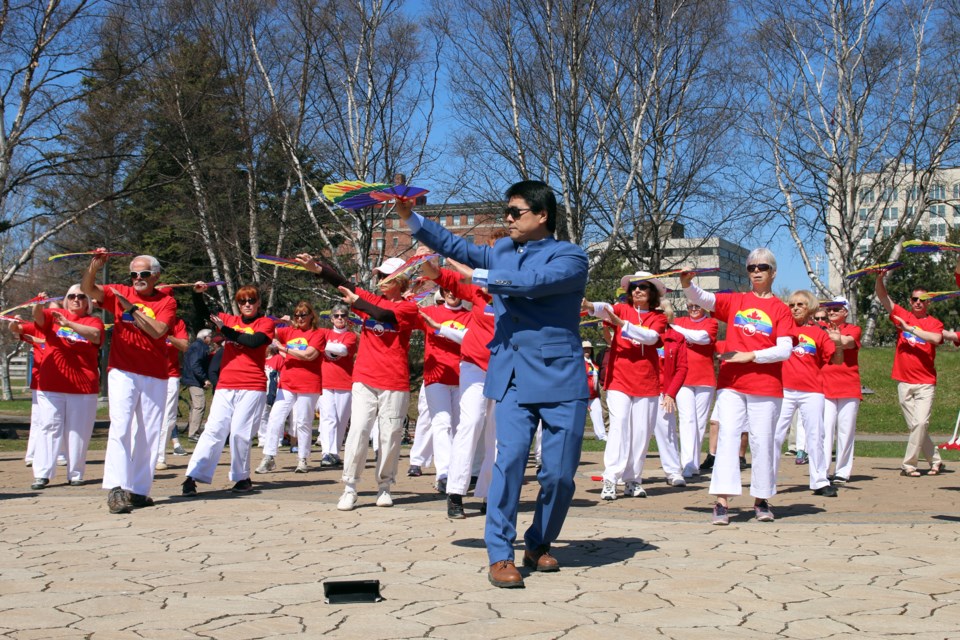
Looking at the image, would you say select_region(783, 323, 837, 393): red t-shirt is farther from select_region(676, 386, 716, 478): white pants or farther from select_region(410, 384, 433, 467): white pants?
select_region(410, 384, 433, 467): white pants

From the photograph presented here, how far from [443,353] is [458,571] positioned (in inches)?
176

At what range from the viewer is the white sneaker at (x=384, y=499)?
29.6ft

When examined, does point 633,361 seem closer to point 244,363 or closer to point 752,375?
point 752,375

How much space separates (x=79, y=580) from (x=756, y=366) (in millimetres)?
5107

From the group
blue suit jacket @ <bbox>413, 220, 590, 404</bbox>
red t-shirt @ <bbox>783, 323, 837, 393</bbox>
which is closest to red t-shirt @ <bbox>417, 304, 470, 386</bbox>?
red t-shirt @ <bbox>783, 323, 837, 393</bbox>

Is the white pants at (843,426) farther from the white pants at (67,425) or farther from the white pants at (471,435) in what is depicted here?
the white pants at (67,425)

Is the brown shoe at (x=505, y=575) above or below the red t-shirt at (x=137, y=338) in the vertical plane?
below

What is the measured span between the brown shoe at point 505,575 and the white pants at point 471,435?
8.96 ft

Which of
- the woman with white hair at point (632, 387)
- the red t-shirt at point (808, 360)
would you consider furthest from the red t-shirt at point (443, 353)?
the red t-shirt at point (808, 360)

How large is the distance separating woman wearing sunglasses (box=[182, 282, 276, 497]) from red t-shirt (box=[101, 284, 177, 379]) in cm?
61

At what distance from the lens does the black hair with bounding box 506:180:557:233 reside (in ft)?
19.7

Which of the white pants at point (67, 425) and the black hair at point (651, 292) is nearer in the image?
the black hair at point (651, 292)

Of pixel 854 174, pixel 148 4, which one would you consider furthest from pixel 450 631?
pixel 854 174

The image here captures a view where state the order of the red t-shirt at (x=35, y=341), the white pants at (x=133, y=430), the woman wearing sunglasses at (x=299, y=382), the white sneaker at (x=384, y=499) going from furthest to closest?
the woman wearing sunglasses at (x=299, y=382)
the red t-shirt at (x=35, y=341)
the white sneaker at (x=384, y=499)
the white pants at (x=133, y=430)
